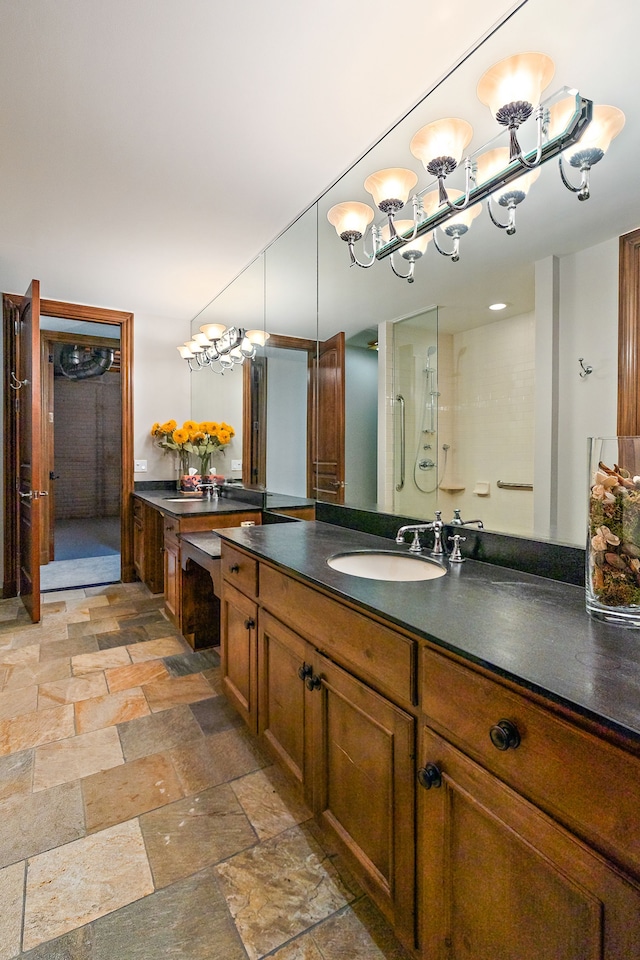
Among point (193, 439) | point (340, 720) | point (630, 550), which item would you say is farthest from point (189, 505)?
point (630, 550)

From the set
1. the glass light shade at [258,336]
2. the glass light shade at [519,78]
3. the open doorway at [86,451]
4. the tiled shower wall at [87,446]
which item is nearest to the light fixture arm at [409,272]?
the glass light shade at [519,78]

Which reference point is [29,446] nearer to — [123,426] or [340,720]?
[123,426]

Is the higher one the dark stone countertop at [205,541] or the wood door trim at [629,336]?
the wood door trim at [629,336]

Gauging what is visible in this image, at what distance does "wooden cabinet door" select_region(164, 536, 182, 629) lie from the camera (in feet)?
9.70

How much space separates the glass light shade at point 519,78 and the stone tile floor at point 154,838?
2273 millimetres

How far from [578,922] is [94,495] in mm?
8193

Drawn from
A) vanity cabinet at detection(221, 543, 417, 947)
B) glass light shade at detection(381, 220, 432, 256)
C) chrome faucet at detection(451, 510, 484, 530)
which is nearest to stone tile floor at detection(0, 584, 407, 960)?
vanity cabinet at detection(221, 543, 417, 947)

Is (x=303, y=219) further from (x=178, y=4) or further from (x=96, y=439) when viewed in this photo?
(x=96, y=439)

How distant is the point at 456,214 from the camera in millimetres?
1733

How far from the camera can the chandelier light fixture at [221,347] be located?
3.46m

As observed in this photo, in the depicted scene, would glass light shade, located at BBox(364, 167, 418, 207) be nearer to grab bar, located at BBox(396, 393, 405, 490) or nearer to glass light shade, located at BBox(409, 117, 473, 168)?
glass light shade, located at BBox(409, 117, 473, 168)

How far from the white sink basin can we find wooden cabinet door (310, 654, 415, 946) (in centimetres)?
37

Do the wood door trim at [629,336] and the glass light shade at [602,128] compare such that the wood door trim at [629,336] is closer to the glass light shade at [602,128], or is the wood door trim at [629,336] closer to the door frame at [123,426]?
the glass light shade at [602,128]

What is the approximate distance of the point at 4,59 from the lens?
158 centimetres
